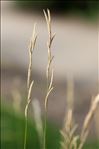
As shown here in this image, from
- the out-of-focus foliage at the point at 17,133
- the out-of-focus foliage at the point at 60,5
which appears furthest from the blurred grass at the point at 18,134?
the out-of-focus foliage at the point at 60,5

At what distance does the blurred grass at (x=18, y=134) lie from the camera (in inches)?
154

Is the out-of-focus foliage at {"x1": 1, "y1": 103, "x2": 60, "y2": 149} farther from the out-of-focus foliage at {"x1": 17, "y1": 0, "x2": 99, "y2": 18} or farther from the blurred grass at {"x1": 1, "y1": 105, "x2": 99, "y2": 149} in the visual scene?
the out-of-focus foliage at {"x1": 17, "y1": 0, "x2": 99, "y2": 18}

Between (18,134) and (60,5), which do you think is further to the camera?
(60,5)

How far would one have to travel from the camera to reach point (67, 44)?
1138 cm

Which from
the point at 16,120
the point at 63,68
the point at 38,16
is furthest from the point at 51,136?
the point at 38,16

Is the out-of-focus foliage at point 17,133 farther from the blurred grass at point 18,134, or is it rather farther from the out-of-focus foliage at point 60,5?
the out-of-focus foliage at point 60,5

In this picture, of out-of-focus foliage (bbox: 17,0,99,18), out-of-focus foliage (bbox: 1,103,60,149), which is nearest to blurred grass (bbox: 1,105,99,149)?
out-of-focus foliage (bbox: 1,103,60,149)

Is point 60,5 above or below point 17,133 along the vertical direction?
above

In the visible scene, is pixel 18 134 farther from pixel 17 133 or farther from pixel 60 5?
pixel 60 5

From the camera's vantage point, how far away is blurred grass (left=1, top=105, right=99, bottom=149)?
3.90 metres

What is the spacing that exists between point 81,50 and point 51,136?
6.25 m

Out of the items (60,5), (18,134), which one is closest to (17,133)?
(18,134)

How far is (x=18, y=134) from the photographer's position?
4121 millimetres

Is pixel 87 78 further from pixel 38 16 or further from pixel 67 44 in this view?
pixel 38 16
